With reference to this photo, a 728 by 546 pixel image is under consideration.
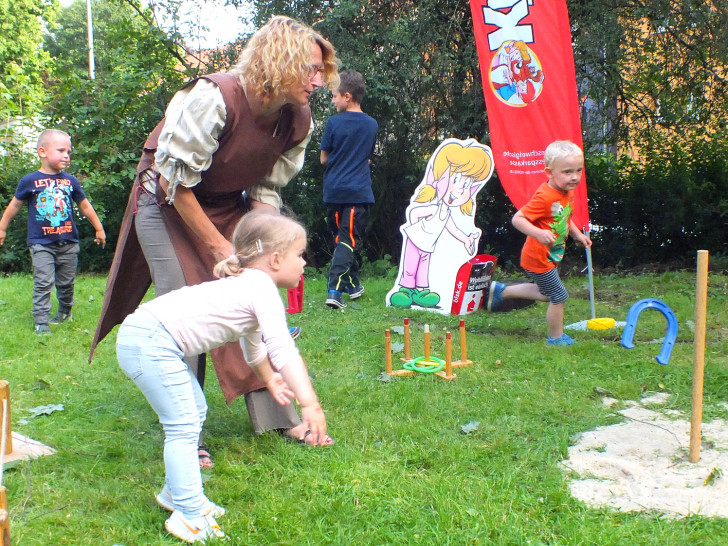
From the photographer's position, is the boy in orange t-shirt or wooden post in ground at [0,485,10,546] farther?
the boy in orange t-shirt

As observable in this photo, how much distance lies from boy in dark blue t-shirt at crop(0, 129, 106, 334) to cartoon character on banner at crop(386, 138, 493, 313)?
314cm

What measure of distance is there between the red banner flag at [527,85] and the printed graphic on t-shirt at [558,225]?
108 centimetres

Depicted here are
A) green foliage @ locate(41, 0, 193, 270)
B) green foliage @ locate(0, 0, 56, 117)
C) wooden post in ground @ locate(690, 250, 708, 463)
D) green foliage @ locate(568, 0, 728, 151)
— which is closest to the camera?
wooden post in ground @ locate(690, 250, 708, 463)

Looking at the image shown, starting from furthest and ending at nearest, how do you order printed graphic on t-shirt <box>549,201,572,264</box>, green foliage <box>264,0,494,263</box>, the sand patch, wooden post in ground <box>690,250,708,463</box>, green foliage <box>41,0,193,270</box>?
green foliage <box>41,0,193,270</box>
green foliage <box>264,0,494,263</box>
printed graphic on t-shirt <box>549,201,572,264</box>
wooden post in ground <box>690,250,708,463</box>
the sand patch

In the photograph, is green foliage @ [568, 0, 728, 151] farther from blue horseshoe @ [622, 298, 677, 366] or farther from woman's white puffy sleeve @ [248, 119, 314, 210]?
woman's white puffy sleeve @ [248, 119, 314, 210]

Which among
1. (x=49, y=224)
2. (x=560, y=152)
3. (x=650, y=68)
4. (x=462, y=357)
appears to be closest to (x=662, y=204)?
(x=650, y=68)

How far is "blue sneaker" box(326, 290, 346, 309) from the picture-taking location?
690 cm

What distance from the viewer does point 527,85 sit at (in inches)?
257

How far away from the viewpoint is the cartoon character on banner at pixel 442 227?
686 cm

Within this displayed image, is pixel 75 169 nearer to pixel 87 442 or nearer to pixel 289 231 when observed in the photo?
pixel 87 442

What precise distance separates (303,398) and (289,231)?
0.63 meters

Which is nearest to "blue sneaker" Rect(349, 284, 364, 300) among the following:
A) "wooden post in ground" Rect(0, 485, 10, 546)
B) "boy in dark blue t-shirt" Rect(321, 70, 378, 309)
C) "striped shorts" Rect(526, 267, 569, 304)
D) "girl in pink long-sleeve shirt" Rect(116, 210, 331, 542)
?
"boy in dark blue t-shirt" Rect(321, 70, 378, 309)

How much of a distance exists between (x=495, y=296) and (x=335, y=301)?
1580 mm

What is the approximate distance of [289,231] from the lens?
2.55 m
